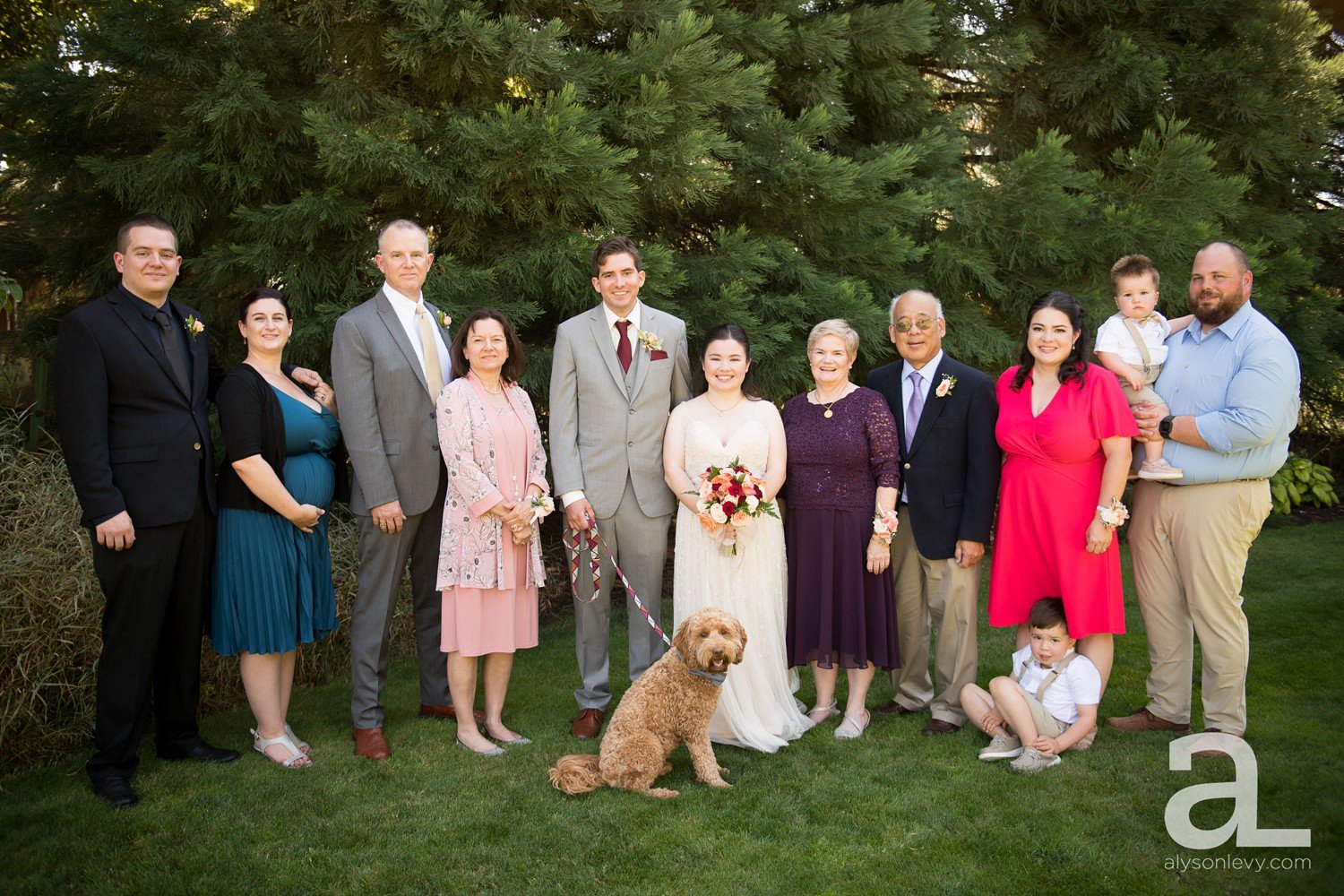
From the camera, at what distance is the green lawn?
3.30 metres

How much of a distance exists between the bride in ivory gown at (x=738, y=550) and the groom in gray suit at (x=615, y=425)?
0.14 m

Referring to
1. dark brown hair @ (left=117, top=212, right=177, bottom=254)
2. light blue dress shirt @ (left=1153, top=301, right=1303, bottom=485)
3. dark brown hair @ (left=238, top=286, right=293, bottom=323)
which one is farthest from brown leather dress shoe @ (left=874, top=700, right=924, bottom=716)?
dark brown hair @ (left=117, top=212, right=177, bottom=254)

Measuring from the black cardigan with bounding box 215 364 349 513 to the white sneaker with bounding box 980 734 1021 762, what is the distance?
352 cm

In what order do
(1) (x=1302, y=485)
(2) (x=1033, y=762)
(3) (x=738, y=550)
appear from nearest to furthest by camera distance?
(2) (x=1033, y=762) → (3) (x=738, y=550) → (1) (x=1302, y=485)

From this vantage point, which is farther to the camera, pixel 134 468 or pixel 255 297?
pixel 255 297

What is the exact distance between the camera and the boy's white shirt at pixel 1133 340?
14.9 ft

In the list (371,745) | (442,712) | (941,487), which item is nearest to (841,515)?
(941,487)

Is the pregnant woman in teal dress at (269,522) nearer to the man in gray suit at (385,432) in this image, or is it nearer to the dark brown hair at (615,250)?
the man in gray suit at (385,432)

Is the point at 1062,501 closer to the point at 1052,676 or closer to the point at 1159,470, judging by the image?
the point at 1159,470

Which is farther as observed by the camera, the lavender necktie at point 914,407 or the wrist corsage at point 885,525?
the lavender necktie at point 914,407

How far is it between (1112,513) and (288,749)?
403 centimetres

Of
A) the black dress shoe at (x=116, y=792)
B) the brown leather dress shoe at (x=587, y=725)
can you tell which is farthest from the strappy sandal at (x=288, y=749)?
the brown leather dress shoe at (x=587, y=725)

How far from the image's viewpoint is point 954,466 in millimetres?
4621

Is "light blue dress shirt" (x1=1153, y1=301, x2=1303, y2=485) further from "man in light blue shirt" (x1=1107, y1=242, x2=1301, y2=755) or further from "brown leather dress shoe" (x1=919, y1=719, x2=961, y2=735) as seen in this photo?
"brown leather dress shoe" (x1=919, y1=719, x2=961, y2=735)
